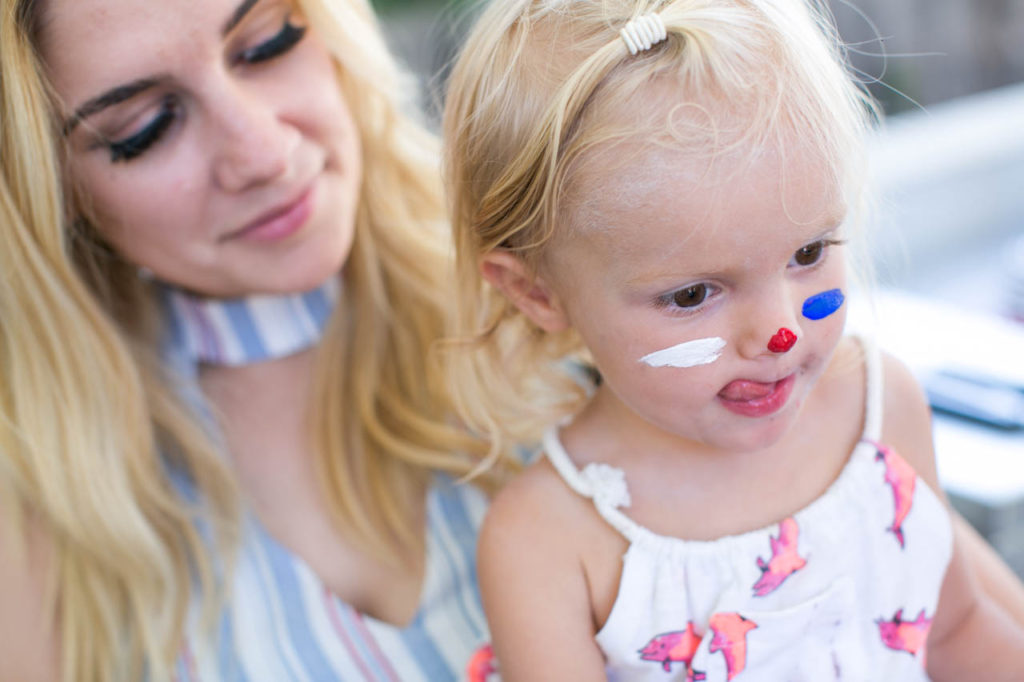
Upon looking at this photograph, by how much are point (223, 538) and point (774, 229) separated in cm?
82

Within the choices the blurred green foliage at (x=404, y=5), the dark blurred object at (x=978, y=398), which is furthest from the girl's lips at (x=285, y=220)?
the blurred green foliage at (x=404, y=5)

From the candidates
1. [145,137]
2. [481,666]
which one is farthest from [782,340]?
[145,137]

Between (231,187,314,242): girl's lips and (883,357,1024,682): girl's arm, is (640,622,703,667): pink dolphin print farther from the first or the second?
(231,187,314,242): girl's lips

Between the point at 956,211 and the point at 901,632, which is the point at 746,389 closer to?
the point at 901,632

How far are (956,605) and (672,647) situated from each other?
34 centimetres

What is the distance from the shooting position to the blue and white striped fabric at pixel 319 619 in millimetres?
1156

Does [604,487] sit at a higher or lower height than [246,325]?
lower

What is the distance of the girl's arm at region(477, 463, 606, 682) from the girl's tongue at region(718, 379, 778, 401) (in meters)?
0.20

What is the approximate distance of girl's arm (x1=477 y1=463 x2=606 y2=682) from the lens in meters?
0.89

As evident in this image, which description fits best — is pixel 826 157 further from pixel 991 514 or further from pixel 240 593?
pixel 240 593

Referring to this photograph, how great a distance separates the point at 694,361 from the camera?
2.66 ft

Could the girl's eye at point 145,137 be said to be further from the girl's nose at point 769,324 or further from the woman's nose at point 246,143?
the girl's nose at point 769,324

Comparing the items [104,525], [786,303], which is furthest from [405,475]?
[786,303]

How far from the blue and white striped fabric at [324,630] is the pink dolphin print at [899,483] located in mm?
523
